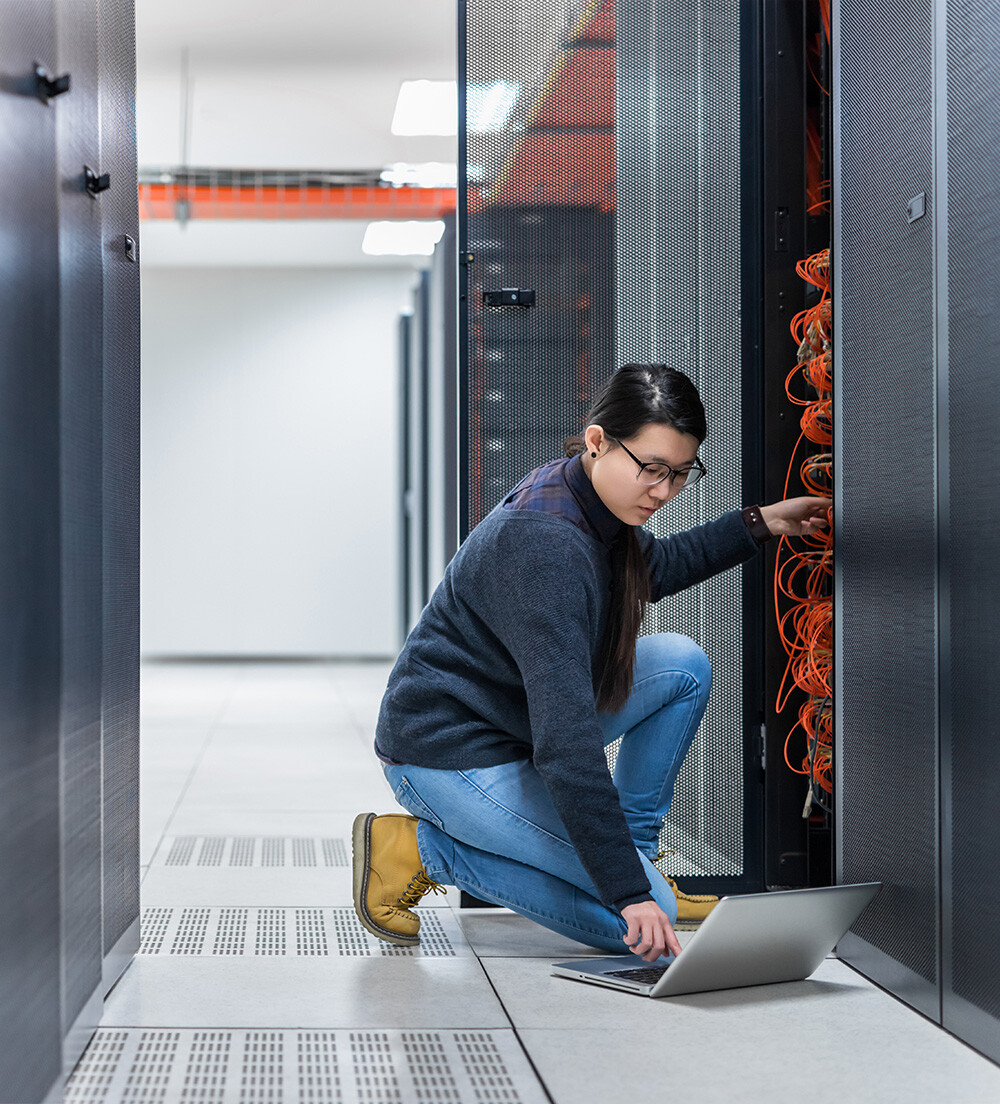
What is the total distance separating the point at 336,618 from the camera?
356 inches

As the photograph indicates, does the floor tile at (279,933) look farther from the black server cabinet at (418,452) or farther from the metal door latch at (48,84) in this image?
the black server cabinet at (418,452)

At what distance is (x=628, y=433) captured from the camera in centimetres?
179

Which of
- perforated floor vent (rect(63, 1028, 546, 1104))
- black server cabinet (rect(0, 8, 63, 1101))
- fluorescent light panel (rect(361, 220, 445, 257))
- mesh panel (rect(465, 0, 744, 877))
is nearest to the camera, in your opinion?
black server cabinet (rect(0, 8, 63, 1101))

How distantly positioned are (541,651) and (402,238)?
639 centimetres

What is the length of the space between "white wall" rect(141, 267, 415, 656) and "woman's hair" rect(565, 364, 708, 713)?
7047mm

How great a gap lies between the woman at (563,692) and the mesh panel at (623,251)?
0.28m

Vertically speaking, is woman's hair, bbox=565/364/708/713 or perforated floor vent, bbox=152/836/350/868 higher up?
woman's hair, bbox=565/364/708/713

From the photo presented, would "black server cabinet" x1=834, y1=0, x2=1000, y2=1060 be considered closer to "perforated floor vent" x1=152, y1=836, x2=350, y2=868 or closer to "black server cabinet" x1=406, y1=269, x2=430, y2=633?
"perforated floor vent" x1=152, y1=836, x2=350, y2=868

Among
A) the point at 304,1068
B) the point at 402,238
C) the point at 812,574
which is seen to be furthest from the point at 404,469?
the point at 304,1068

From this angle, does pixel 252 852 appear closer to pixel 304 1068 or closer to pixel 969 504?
pixel 304 1068

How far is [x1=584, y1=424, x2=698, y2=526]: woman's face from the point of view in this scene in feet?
5.82

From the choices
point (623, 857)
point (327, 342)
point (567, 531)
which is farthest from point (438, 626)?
point (327, 342)

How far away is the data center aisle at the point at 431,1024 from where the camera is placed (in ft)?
4.55

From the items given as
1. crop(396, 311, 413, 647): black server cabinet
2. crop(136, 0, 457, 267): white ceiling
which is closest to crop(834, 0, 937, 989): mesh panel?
crop(136, 0, 457, 267): white ceiling
